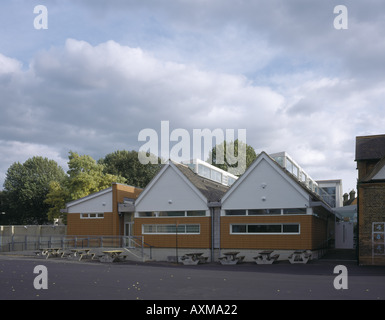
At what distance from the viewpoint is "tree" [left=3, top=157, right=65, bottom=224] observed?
212 feet

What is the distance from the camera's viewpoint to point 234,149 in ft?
225

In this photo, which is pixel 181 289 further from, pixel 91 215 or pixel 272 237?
pixel 91 215

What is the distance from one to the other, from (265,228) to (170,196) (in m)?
7.99

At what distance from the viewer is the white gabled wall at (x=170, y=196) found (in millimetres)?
32938

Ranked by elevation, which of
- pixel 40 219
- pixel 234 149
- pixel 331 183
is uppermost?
pixel 234 149

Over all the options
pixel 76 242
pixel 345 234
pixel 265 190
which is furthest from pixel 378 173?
pixel 76 242

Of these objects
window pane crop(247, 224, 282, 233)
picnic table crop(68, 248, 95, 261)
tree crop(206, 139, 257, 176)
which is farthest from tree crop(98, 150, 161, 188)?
window pane crop(247, 224, 282, 233)

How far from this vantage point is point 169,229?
3362 centimetres

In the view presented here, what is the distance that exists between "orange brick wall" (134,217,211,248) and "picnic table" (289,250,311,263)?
6.81 m

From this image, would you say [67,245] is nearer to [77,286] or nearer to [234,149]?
[77,286]

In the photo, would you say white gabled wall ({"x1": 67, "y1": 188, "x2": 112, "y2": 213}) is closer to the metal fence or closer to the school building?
the school building

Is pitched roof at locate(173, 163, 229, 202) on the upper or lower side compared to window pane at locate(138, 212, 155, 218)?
upper
